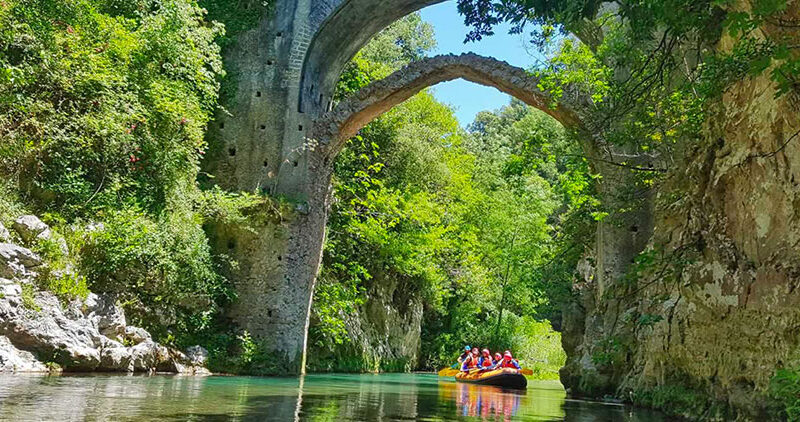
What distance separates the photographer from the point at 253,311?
1454 centimetres

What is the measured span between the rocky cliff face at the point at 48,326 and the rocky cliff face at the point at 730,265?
667 cm

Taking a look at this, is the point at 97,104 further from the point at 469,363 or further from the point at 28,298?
the point at 469,363

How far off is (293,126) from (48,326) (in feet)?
26.5

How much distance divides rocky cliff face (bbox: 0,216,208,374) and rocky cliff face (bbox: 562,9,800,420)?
6.67m

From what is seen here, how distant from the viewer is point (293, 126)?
1552 centimetres

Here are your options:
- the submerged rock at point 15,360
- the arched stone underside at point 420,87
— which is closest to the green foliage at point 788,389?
the submerged rock at point 15,360

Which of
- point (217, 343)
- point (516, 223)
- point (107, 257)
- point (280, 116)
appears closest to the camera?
point (107, 257)

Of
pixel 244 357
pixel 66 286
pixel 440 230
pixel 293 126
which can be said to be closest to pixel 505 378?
pixel 244 357

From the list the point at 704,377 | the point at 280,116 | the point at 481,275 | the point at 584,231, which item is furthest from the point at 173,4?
the point at 481,275

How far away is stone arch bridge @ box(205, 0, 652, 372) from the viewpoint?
14648 millimetres

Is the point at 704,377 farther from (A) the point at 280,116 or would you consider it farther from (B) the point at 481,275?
(B) the point at 481,275

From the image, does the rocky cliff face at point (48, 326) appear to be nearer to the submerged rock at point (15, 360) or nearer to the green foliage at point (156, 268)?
the submerged rock at point (15, 360)

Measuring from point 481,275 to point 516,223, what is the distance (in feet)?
11.5

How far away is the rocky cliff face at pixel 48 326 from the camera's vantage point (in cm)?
812
